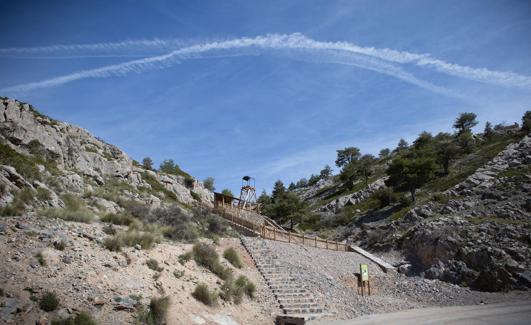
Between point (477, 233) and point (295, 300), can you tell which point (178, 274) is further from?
point (477, 233)

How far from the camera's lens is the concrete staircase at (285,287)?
1558cm

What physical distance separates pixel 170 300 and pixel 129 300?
152cm

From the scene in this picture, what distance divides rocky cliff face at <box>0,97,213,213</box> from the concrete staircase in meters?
9.66

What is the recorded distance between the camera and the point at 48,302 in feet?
29.2

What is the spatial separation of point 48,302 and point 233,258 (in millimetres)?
10450

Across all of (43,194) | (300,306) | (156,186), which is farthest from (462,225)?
(156,186)

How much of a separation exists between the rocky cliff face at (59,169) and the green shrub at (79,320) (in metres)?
7.58

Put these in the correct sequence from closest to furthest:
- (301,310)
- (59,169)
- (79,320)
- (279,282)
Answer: (79,320), (301,310), (279,282), (59,169)

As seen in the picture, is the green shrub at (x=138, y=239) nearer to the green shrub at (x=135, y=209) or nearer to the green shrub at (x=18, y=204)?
the green shrub at (x=18, y=204)

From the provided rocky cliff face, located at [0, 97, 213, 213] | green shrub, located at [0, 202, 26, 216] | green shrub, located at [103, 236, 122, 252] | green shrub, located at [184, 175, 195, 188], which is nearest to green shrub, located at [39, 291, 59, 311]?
green shrub, located at [103, 236, 122, 252]

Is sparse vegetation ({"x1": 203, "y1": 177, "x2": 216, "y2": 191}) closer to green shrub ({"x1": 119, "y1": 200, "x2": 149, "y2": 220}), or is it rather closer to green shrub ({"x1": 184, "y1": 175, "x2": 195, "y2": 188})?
green shrub ({"x1": 184, "y1": 175, "x2": 195, "y2": 188})

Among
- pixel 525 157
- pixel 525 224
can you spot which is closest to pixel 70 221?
pixel 525 224

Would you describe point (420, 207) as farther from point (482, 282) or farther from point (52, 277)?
point (52, 277)

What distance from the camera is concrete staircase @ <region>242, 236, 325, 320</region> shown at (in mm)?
15578
